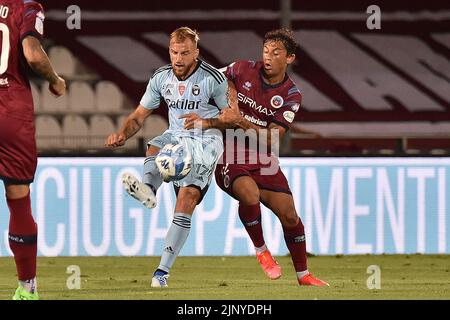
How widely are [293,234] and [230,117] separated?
42.7 inches

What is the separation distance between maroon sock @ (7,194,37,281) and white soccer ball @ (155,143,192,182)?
1452mm

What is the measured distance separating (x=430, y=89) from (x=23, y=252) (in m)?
15.8

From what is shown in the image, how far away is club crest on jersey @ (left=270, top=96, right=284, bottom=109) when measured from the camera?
10.2 metres

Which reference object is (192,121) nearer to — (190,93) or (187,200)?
(190,93)

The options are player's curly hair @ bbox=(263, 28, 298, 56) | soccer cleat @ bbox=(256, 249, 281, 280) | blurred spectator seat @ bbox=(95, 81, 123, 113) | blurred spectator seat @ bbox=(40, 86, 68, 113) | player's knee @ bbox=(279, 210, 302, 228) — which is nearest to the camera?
player's knee @ bbox=(279, 210, 302, 228)

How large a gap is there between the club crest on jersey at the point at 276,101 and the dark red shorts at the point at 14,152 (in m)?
2.82

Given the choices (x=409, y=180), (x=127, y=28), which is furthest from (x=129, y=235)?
(x=127, y=28)

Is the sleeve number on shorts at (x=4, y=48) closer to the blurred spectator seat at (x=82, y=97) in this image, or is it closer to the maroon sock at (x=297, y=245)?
the maroon sock at (x=297, y=245)

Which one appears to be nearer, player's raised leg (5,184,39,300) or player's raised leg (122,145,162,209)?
player's raised leg (5,184,39,300)

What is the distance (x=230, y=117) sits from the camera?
9438 mm

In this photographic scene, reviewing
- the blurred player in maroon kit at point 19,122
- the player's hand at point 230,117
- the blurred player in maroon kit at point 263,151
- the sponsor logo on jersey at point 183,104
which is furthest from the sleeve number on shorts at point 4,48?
the blurred player in maroon kit at point 263,151

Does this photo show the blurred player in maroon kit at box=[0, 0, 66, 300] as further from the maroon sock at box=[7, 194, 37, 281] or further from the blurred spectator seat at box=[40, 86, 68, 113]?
the blurred spectator seat at box=[40, 86, 68, 113]

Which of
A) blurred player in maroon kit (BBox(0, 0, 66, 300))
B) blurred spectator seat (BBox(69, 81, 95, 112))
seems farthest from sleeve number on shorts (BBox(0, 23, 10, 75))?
blurred spectator seat (BBox(69, 81, 95, 112))

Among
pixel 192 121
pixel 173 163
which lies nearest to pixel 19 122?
pixel 173 163
